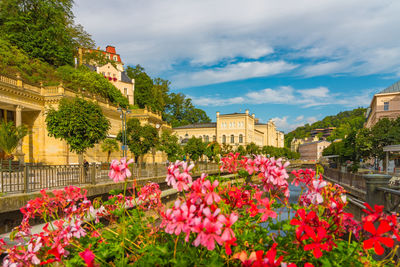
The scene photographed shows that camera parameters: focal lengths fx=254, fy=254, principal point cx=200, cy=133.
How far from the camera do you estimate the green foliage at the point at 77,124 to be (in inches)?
555

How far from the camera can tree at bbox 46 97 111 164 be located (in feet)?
46.3

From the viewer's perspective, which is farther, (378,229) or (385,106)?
(385,106)

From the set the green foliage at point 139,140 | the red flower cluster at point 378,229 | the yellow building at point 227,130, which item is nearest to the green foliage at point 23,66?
the green foliage at point 139,140

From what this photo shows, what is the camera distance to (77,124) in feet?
45.8

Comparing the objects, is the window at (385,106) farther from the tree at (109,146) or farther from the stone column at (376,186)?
the stone column at (376,186)

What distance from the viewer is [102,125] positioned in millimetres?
15094

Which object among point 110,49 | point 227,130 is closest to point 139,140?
point 227,130

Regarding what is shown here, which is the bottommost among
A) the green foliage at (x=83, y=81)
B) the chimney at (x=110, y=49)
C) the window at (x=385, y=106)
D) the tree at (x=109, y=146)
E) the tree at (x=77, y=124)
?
the tree at (x=109, y=146)

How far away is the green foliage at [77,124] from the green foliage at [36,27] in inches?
905

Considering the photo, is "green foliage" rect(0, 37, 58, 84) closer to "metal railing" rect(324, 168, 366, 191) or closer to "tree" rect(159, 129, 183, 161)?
"tree" rect(159, 129, 183, 161)

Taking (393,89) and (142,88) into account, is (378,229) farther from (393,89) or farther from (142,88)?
(393,89)

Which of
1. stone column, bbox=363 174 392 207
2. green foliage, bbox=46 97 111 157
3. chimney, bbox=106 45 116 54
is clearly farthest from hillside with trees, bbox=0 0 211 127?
chimney, bbox=106 45 116 54

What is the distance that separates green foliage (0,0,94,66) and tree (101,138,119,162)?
47.5 feet

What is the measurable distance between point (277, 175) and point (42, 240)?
75.7 inches
